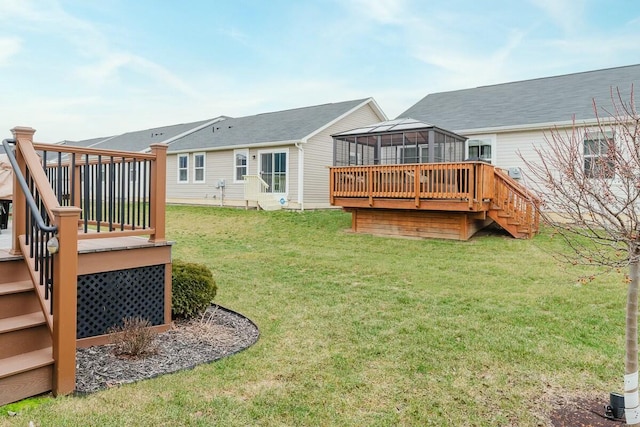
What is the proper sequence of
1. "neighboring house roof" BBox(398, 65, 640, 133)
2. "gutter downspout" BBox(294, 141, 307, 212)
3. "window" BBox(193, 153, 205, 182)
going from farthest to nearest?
"window" BBox(193, 153, 205, 182), "gutter downspout" BBox(294, 141, 307, 212), "neighboring house roof" BBox(398, 65, 640, 133)

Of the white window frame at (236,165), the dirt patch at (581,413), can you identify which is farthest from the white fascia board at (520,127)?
the dirt patch at (581,413)

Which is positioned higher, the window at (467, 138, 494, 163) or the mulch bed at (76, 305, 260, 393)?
the window at (467, 138, 494, 163)

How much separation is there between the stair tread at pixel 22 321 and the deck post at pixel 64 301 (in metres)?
0.32

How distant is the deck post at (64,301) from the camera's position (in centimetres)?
272

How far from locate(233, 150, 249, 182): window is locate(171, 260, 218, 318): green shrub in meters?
13.5

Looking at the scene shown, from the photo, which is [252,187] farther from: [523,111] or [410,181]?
[523,111]

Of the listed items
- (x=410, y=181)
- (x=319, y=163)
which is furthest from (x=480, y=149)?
(x=319, y=163)

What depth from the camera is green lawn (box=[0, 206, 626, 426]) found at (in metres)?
2.64

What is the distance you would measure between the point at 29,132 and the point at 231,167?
14.9 meters

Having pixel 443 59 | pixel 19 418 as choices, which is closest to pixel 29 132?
pixel 19 418

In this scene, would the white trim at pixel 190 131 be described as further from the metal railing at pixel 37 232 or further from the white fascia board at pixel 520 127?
the metal railing at pixel 37 232

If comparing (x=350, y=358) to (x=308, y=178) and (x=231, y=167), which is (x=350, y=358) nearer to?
(x=308, y=178)

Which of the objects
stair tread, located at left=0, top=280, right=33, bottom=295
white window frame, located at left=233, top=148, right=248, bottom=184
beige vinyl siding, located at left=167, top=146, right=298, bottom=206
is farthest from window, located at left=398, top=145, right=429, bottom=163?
stair tread, located at left=0, top=280, right=33, bottom=295

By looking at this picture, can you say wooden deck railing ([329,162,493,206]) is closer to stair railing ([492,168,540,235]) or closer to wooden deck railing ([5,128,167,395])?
stair railing ([492,168,540,235])
